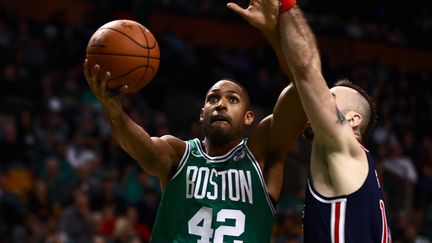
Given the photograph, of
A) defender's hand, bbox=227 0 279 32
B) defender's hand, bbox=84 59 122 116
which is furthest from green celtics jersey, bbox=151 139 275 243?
defender's hand, bbox=227 0 279 32

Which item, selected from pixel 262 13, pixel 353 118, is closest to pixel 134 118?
pixel 353 118

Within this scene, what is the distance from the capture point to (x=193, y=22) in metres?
16.5

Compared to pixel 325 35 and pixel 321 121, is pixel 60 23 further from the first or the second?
pixel 321 121

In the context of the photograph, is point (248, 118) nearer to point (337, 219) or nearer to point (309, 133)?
point (309, 133)

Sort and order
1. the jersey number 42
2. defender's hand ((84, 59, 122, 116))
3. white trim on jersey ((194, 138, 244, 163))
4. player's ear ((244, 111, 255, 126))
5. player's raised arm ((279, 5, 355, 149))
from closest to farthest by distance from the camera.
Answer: player's raised arm ((279, 5, 355, 149)), defender's hand ((84, 59, 122, 116)), the jersey number 42, white trim on jersey ((194, 138, 244, 163)), player's ear ((244, 111, 255, 126))

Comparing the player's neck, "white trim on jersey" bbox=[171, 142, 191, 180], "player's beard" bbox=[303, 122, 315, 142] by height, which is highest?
"player's beard" bbox=[303, 122, 315, 142]

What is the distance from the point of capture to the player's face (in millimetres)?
4578

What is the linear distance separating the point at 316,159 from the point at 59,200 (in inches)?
260

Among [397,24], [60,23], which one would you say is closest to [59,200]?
[60,23]

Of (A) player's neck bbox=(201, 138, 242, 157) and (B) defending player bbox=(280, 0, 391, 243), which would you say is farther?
(A) player's neck bbox=(201, 138, 242, 157)

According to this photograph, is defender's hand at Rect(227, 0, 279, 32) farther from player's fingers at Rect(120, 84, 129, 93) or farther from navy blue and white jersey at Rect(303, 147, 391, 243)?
player's fingers at Rect(120, 84, 129, 93)

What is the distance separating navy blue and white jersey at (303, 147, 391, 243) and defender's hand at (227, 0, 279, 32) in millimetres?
709

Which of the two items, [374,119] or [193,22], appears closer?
[374,119]

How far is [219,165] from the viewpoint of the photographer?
456 centimetres
